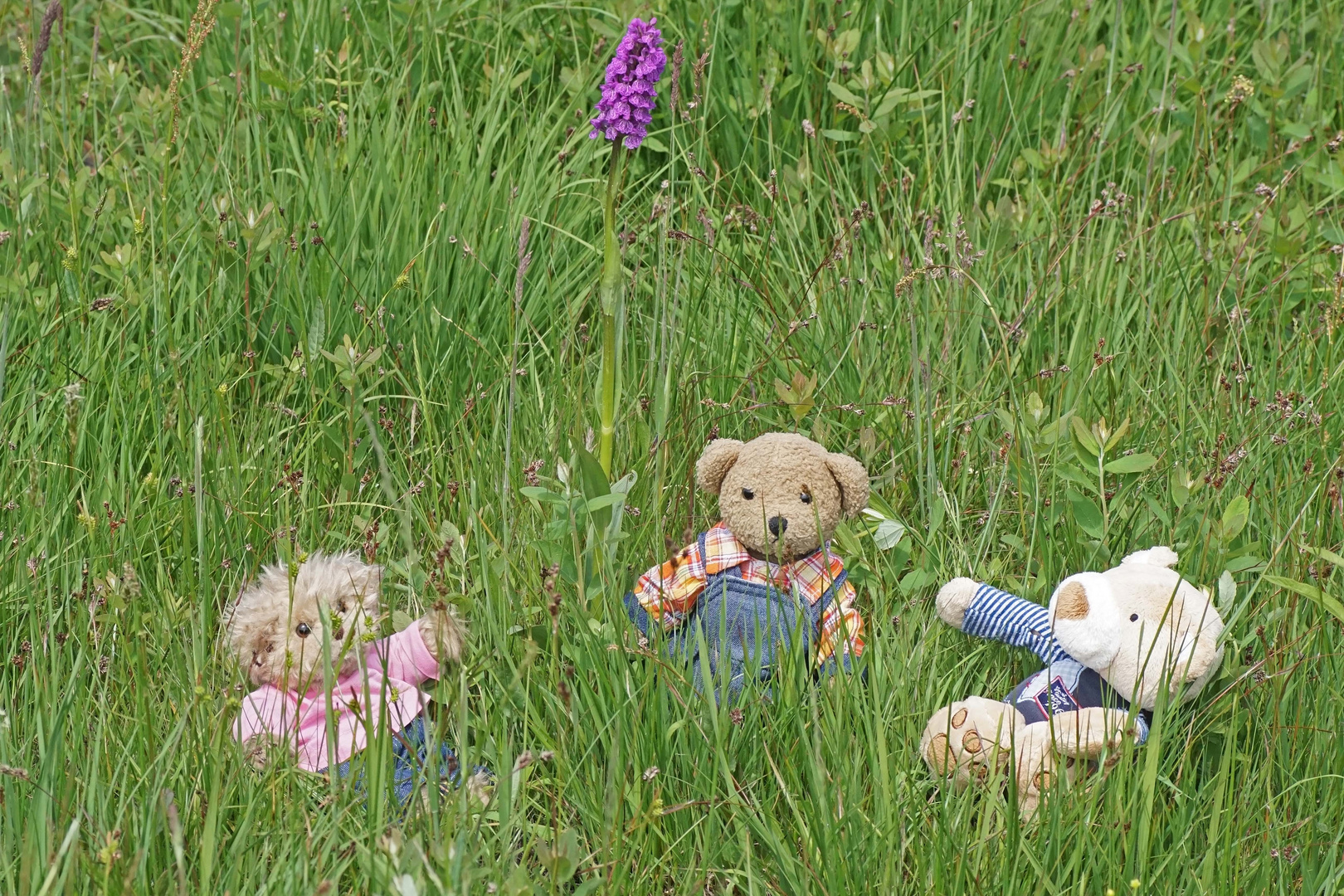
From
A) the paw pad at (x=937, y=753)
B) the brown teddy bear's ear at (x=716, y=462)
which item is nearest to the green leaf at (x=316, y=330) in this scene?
the brown teddy bear's ear at (x=716, y=462)

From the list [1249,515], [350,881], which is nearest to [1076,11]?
[1249,515]

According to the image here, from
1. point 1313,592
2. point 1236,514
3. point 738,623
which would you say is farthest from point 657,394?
point 1313,592

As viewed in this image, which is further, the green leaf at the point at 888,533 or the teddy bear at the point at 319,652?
the green leaf at the point at 888,533

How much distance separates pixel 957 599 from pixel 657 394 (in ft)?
2.11

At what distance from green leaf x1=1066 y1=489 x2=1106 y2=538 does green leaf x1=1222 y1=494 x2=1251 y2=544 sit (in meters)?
0.21

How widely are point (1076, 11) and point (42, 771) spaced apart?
3.13 m

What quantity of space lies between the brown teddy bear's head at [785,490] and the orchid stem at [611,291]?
213 millimetres

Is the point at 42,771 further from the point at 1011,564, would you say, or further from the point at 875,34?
the point at 875,34

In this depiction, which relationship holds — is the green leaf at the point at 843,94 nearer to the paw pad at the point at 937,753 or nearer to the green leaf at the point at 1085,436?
the green leaf at the point at 1085,436

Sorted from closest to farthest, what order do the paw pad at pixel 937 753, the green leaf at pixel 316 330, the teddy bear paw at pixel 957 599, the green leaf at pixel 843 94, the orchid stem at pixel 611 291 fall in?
1. the paw pad at pixel 937 753
2. the orchid stem at pixel 611 291
3. the teddy bear paw at pixel 957 599
4. the green leaf at pixel 316 330
5. the green leaf at pixel 843 94

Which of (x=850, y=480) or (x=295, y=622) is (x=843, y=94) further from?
(x=295, y=622)

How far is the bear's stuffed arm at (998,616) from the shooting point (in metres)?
2.26

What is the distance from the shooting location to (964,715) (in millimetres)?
2133

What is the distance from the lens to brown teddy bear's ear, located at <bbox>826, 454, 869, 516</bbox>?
2334 millimetres
